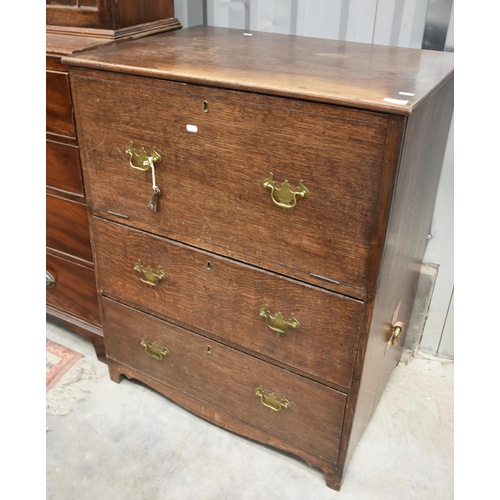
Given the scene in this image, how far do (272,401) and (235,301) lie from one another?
0.30 m

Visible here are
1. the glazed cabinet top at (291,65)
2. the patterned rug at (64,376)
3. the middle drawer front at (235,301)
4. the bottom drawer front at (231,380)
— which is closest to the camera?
the glazed cabinet top at (291,65)

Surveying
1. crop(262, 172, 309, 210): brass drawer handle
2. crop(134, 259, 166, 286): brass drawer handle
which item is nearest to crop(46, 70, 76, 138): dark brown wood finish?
crop(134, 259, 166, 286): brass drawer handle

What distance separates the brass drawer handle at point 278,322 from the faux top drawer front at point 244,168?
0.12 metres

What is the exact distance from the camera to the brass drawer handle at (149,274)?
4.62 feet

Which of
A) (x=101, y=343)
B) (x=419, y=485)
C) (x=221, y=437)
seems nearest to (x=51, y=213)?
(x=101, y=343)

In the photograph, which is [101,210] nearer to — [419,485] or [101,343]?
[101,343]

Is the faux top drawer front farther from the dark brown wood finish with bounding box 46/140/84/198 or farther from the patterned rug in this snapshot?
the patterned rug

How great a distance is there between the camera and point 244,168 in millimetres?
1121

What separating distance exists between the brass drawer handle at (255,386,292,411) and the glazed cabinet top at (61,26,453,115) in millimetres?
780

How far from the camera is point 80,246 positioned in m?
1.62

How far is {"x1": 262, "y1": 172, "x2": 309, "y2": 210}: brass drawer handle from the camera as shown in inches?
42.3

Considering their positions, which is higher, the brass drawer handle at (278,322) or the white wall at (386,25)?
the white wall at (386,25)

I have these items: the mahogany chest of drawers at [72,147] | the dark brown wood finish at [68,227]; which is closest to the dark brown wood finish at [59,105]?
the mahogany chest of drawers at [72,147]

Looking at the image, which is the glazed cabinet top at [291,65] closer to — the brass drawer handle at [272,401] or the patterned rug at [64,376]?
the brass drawer handle at [272,401]
